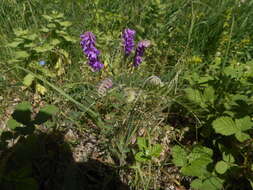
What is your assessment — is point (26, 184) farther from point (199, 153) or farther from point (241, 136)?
point (241, 136)

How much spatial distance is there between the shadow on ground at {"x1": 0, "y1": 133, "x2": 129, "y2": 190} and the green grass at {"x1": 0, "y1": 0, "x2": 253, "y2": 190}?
0.01m

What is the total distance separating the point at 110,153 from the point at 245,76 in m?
0.92

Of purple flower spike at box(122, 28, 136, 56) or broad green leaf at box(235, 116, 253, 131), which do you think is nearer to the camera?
broad green leaf at box(235, 116, 253, 131)

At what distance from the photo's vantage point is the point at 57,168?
139 centimetres

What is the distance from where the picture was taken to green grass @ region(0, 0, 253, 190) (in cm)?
137

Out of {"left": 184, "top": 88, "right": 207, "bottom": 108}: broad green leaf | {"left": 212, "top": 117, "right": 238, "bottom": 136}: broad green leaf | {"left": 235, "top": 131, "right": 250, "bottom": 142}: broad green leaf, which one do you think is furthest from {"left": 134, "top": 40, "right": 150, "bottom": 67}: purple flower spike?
{"left": 235, "top": 131, "right": 250, "bottom": 142}: broad green leaf

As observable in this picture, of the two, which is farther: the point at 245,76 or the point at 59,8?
the point at 59,8

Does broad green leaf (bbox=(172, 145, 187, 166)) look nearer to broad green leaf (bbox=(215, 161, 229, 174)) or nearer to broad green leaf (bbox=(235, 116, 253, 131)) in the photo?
broad green leaf (bbox=(215, 161, 229, 174))

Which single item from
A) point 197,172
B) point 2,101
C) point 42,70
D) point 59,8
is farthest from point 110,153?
point 59,8

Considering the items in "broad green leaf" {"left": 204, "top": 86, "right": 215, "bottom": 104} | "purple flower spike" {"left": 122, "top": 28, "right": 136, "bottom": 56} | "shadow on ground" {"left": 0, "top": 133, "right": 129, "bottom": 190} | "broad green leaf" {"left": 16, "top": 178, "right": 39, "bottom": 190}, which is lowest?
"shadow on ground" {"left": 0, "top": 133, "right": 129, "bottom": 190}

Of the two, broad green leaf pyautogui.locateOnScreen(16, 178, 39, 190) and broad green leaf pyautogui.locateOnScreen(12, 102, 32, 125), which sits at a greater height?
broad green leaf pyautogui.locateOnScreen(12, 102, 32, 125)

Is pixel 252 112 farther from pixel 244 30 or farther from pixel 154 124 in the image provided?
pixel 244 30

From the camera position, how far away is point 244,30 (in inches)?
91.9

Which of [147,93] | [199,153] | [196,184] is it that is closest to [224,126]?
[199,153]
